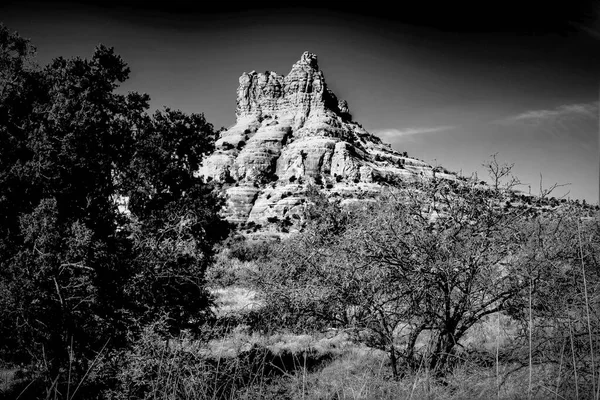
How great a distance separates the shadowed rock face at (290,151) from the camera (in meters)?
88.4

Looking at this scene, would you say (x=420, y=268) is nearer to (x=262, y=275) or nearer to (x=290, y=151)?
(x=262, y=275)

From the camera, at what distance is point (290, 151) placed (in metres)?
111

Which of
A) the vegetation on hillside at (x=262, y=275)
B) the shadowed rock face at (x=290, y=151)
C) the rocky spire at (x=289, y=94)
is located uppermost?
the rocky spire at (x=289, y=94)

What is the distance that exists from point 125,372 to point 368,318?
15.5 feet

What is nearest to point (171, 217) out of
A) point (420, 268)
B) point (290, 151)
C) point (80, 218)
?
point (80, 218)

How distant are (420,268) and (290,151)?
4186 inches

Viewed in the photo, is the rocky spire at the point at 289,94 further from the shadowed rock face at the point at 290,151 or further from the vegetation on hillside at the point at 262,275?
the vegetation on hillside at the point at 262,275

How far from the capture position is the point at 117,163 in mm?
10203

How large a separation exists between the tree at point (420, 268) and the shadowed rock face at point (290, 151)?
57762 millimetres

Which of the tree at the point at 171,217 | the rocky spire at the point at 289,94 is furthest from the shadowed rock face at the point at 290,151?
the tree at the point at 171,217

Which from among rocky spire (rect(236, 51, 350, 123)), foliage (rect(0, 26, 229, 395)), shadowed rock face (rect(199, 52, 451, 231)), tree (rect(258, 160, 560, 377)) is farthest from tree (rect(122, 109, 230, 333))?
rocky spire (rect(236, 51, 350, 123))

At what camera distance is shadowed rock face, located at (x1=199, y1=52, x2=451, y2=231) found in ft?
290

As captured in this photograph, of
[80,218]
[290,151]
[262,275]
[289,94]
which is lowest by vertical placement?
[262,275]

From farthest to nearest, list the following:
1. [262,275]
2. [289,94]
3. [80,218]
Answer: [289,94]
[80,218]
[262,275]
